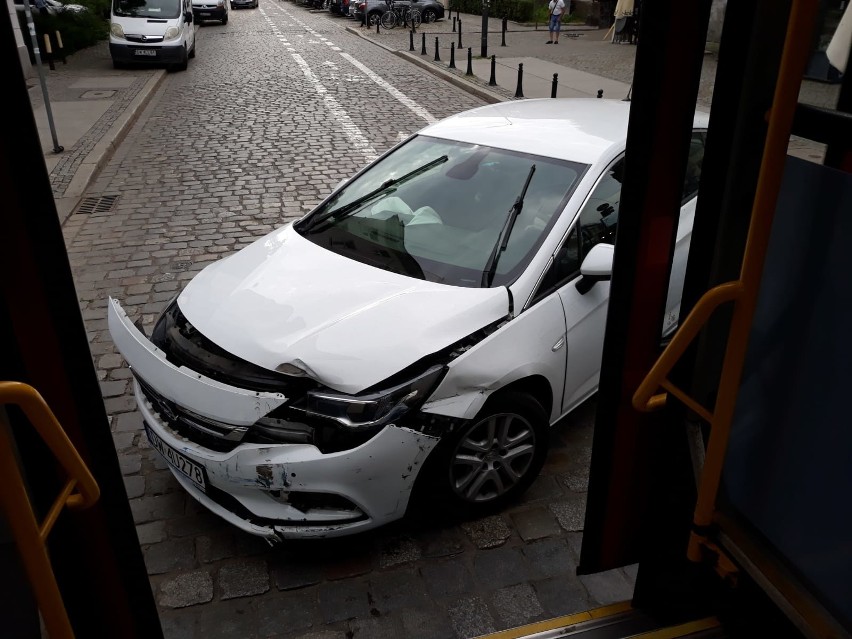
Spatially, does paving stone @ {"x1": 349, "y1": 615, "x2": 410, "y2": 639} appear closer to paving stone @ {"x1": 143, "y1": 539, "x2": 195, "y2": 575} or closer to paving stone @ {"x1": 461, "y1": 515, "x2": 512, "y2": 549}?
paving stone @ {"x1": 461, "y1": 515, "x2": 512, "y2": 549}

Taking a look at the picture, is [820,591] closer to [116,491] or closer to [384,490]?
[384,490]

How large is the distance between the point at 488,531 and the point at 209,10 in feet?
114

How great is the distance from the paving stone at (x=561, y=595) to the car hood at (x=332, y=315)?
1195 mm

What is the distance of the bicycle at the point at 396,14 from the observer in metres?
31.9

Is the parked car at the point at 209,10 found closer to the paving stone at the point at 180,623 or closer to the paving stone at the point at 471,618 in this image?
the paving stone at the point at 180,623

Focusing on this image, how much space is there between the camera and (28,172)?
5.23 ft

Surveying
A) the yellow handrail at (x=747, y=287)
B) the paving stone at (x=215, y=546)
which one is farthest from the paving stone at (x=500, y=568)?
the yellow handrail at (x=747, y=287)

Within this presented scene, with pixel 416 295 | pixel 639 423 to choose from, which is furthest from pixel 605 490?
pixel 416 295

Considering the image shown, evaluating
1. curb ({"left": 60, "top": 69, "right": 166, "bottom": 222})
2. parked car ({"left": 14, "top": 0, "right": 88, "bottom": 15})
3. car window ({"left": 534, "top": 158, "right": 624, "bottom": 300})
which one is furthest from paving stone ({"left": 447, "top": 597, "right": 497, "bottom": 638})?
parked car ({"left": 14, "top": 0, "right": 88, "bottom": 15})

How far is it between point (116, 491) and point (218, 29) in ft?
115

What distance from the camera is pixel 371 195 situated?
14.8 feet

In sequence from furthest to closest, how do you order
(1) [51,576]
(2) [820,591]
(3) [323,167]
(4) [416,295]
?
(3) [323,167] < (4) [416,295] < (2) [820,591] < (1) [51,576]

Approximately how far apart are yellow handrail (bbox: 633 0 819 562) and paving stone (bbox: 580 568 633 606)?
4.21ft

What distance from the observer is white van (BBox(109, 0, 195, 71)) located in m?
18.2
